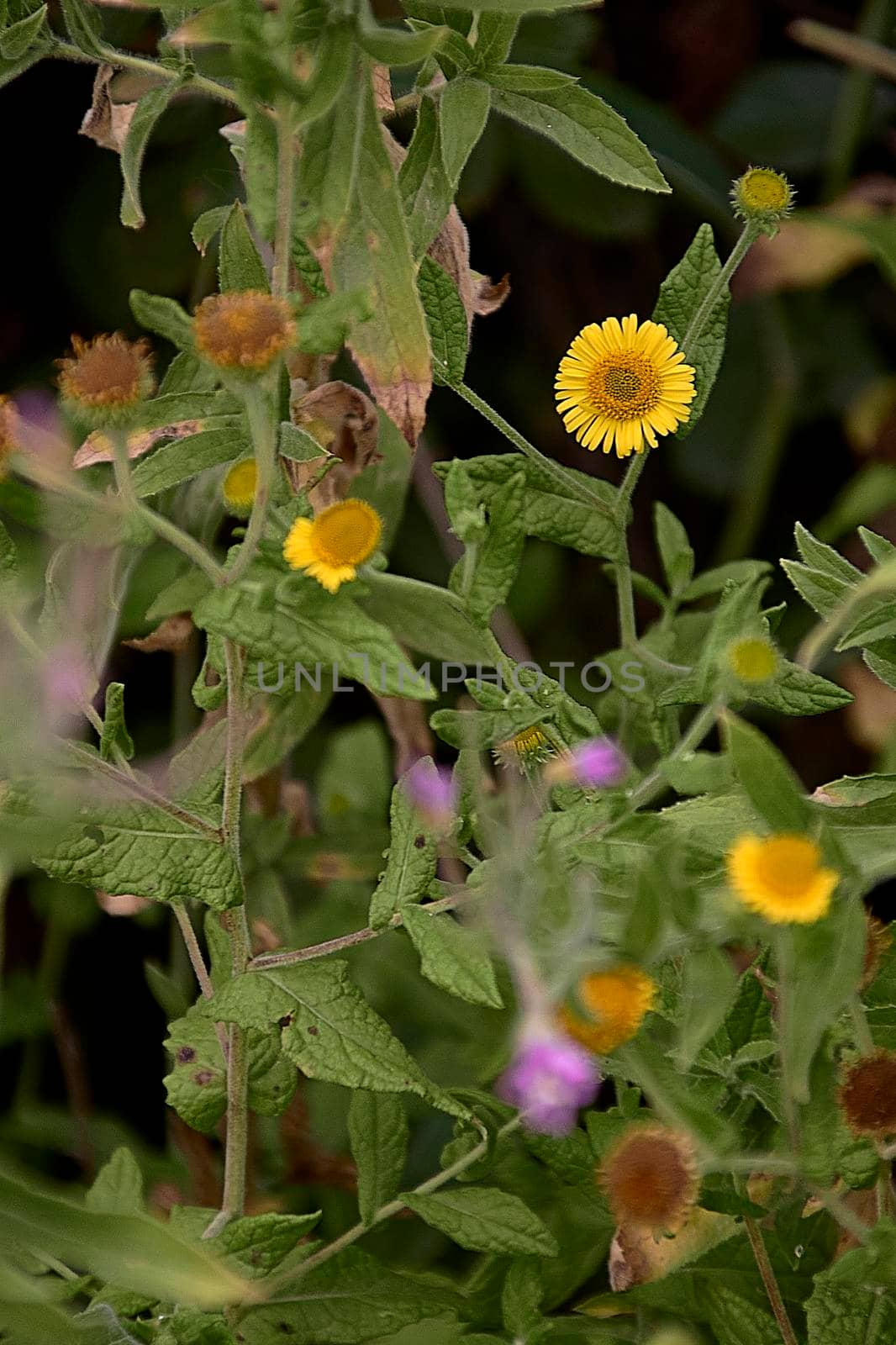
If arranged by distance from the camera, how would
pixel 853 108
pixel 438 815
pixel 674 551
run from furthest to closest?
pixel 853 108 → pixel 674 551 → pixel 438 815

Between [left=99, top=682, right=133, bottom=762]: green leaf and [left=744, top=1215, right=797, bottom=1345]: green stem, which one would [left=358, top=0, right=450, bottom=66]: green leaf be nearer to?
[left=99, top=682, right=133, bottom=762]: green leaf

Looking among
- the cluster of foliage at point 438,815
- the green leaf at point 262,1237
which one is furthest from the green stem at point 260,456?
the green leaf at point 262,1237

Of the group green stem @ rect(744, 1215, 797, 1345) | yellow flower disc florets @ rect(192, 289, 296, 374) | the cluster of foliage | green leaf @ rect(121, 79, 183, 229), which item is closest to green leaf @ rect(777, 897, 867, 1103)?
the cluster of foliage

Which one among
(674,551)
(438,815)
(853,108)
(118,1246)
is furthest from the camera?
(853,108)

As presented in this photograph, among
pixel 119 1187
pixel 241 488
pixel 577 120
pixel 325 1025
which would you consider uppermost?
pixel 577 120

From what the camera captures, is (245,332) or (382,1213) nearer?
(245,332)

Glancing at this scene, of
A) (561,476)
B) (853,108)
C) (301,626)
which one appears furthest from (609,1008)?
(853,108)

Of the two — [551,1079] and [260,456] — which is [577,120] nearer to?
[260,456]
